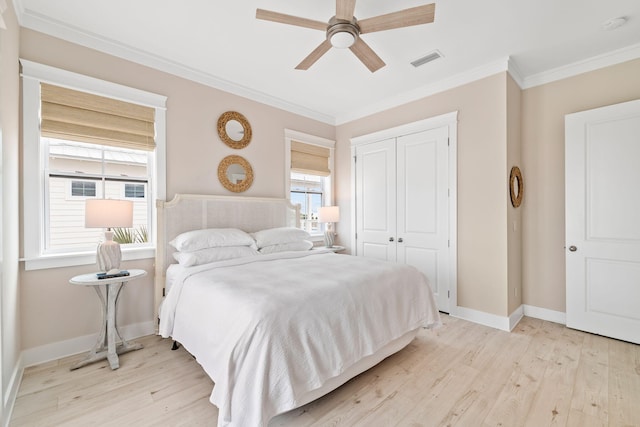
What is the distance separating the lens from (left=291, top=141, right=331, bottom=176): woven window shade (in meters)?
4.35

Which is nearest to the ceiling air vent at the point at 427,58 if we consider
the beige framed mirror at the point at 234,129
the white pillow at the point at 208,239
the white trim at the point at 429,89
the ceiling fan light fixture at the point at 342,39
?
the white trim at the point at 429,89

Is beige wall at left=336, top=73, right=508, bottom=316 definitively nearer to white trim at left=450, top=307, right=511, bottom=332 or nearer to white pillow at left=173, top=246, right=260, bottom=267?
white trim at left=450, top=307, right=511, bottom=332

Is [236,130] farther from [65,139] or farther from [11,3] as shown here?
[11,3]

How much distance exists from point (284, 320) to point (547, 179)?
3395mm

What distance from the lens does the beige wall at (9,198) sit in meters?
1.76

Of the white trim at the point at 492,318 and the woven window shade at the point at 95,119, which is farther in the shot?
the white trim at the point at 492,318

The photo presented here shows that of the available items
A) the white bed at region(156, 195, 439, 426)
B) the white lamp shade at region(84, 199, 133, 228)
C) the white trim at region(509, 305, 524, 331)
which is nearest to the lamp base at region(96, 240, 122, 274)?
the white lamp shade at region(84, 199, 133, 228)

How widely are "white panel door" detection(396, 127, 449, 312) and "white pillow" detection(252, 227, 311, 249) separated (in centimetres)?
143

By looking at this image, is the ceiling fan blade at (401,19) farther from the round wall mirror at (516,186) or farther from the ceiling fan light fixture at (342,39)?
the round wall mirror at (516,186)

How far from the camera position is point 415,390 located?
2.02m

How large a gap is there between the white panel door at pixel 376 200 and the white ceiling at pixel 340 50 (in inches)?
37.6

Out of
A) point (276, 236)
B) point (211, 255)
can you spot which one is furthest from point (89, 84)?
point (276, 236)

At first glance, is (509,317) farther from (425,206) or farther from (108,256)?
(108,256)

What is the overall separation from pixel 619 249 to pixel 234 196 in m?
4.05
